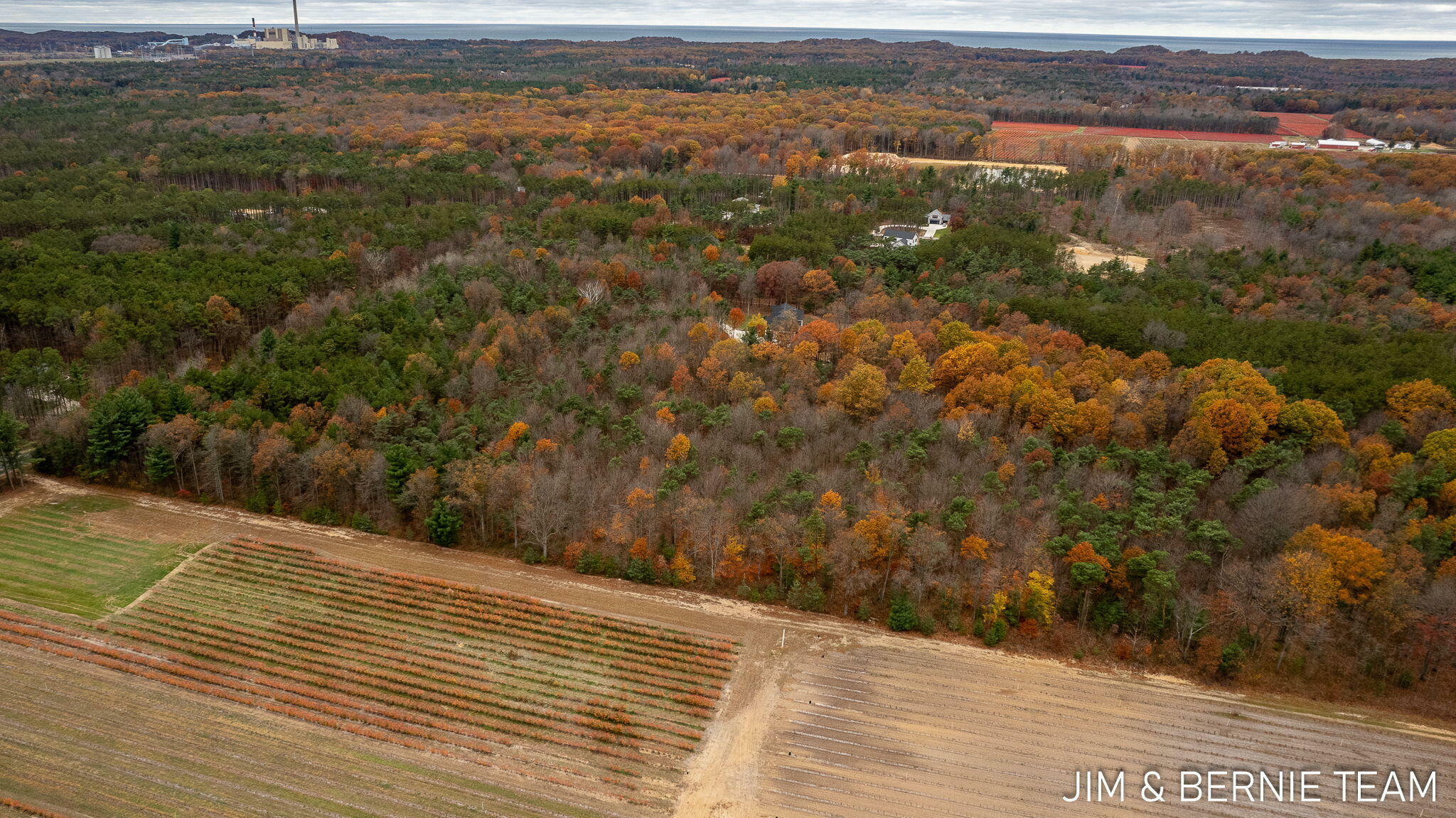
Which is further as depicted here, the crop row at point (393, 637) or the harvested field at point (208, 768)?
the crop row at point (393, 637)

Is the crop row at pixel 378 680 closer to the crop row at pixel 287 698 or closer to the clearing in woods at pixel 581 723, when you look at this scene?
the clearing in woods at pixel 581 723

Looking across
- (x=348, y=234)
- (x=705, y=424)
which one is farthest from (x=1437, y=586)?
(x=348, y=234)

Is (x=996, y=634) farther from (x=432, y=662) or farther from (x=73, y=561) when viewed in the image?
(x=73, y=561)

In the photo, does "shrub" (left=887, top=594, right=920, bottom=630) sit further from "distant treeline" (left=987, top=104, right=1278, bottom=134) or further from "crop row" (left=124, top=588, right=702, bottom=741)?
"distant treeline" (left=987, top=104, right=1278, bottom=134)

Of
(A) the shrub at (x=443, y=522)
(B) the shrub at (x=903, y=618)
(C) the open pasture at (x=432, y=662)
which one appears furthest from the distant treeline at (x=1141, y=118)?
(C) the open pasture at (x=432, y=662)

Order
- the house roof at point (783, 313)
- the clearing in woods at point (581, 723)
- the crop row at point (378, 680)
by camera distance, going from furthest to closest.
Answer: the house roof at point (783, 313) → the crop row at point (378, 680) → the clearing in woods at point (581, 723)

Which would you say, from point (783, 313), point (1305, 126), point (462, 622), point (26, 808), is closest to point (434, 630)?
point (462, 622)

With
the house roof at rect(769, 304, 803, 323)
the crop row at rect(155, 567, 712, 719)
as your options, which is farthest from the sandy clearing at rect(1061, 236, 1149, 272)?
the crop row at rect(155, 567, 712, 719)
